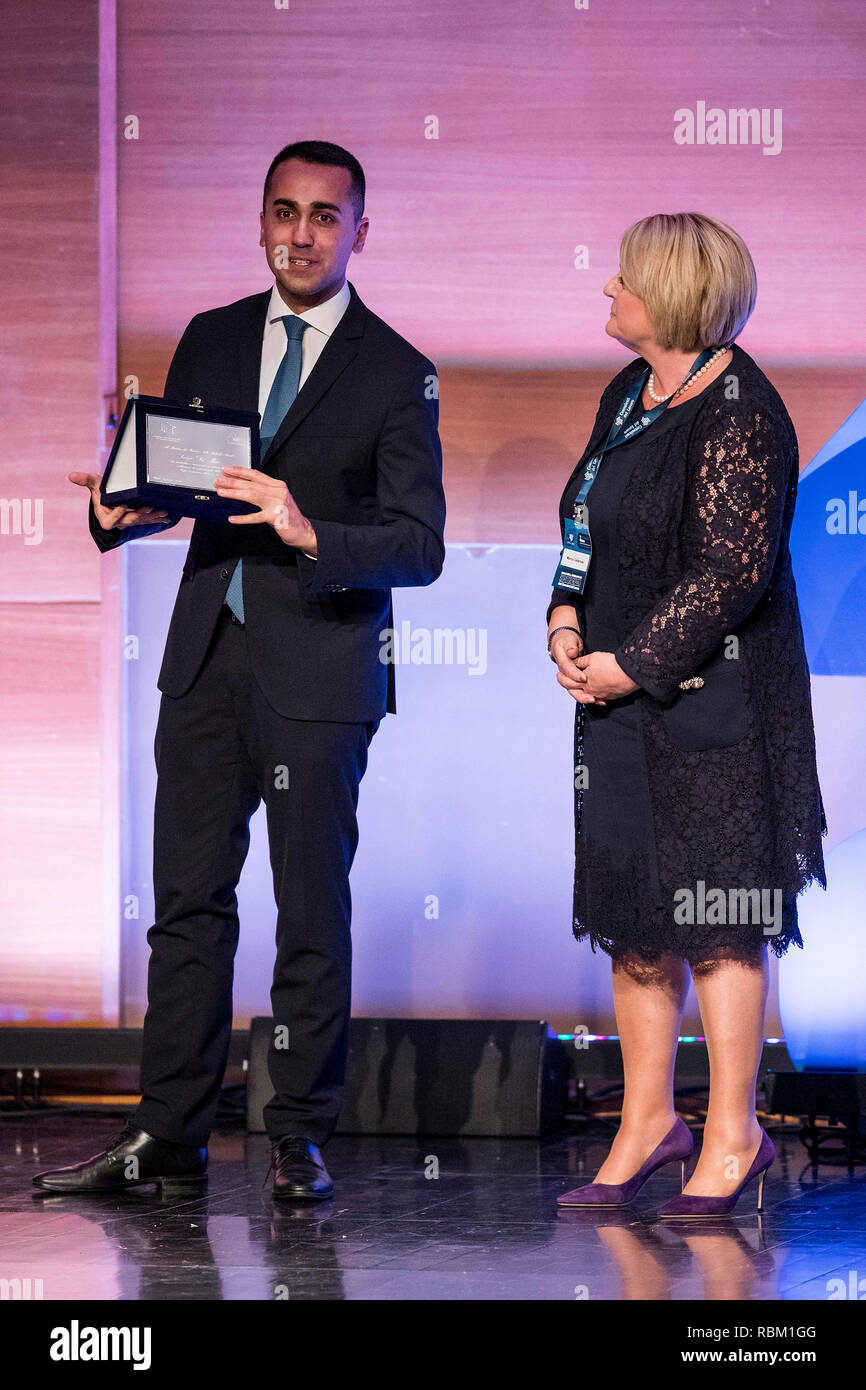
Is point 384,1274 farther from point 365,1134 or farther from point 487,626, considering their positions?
point 487,626

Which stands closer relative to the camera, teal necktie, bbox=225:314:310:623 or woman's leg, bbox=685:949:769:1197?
woman's leg, bbox=685:949:769:1197

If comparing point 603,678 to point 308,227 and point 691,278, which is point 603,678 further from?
point 308,227

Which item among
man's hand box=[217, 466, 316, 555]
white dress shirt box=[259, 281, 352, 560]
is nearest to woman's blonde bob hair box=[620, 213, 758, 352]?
white dress shirt box=[259, 281, 352, 560]

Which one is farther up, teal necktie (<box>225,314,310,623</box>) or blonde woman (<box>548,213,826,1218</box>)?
teal necktie (<box>225,314,310,623</box>)

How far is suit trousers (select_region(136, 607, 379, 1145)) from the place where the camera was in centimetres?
296

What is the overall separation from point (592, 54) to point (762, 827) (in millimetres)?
2264

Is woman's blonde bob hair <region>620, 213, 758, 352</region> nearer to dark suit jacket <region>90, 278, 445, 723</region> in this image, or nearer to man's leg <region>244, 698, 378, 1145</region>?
dark suit jacket <region>90, 278, 445, 723</region>

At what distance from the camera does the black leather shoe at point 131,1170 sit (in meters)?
2.97

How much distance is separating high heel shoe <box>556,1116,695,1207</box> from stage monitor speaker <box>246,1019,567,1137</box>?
771 millimetres

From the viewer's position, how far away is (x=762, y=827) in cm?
277

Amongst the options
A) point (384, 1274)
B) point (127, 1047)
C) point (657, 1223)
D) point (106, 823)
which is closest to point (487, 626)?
A: point (106, 823)

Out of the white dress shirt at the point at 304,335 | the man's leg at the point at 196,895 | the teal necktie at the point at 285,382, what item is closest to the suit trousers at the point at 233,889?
the man's leg at the point at 196,895

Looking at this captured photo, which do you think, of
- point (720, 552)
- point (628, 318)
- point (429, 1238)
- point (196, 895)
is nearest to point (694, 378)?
point (628, 318)

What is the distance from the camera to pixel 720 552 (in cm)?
273
